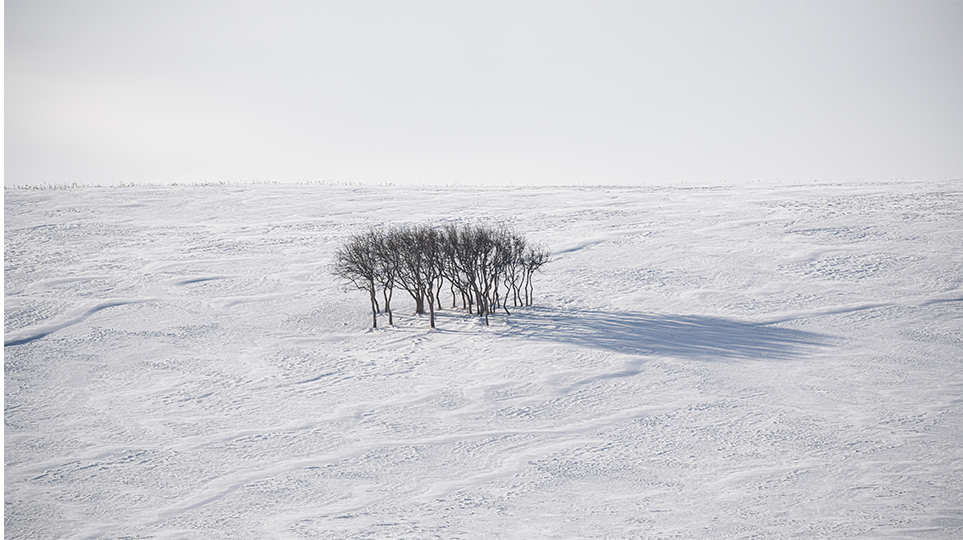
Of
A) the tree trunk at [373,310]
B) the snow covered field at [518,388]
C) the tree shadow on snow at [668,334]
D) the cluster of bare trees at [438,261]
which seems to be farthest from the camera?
the cluster of bare trees at [438,261]

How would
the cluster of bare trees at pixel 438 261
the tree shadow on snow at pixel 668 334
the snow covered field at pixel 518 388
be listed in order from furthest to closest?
1. the cluster of bare trees at pixel 438 261
2. the tree shadow on snow at pixel 668 334
3. the snow covered field at pixel 518 388

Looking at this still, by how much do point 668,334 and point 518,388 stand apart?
6859mm

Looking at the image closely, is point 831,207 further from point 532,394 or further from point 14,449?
point 14,449

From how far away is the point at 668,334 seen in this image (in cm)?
2222

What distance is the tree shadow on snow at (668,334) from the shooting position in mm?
20548

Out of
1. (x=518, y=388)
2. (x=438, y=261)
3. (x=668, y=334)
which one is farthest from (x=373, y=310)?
(x=668, y=334)

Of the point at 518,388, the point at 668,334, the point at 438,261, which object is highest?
the point at 438,261

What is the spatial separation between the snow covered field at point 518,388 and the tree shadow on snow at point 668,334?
0.42 ft

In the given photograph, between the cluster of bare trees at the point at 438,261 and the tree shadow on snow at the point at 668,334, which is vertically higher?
the cluster of bare trees at the point at 438,261

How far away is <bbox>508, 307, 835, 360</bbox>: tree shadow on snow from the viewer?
20548 millimetres

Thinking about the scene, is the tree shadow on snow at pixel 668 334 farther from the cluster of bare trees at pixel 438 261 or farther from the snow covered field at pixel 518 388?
the cluster of bare trees at pixel 438 261

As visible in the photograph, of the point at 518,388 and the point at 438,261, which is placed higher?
the point at 438,261

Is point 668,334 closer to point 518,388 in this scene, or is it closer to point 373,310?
point 518,388

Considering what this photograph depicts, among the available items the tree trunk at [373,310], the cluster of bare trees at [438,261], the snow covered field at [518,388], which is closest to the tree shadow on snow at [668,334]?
the snow covered field at [518,388]
